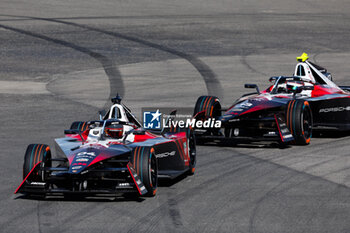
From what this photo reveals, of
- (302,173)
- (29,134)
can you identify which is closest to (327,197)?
(302,173)

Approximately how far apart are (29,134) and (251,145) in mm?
4919

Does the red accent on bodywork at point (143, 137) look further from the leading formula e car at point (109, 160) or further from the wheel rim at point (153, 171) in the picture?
the wheel rim at point (153, 171)

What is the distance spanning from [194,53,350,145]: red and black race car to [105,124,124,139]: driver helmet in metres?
4.00

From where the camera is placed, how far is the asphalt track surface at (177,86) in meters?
10.1

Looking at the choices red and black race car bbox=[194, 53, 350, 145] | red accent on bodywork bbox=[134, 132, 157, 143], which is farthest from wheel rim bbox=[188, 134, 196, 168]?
red and black race car bbox=[194, 53, 350, 145]

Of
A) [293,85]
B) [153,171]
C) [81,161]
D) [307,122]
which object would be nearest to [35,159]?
[81,161]

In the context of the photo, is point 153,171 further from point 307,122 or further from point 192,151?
point 307,122

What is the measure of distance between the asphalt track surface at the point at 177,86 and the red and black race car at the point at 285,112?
0.39 m

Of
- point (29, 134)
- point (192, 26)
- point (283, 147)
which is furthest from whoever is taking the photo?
point (192, 26)

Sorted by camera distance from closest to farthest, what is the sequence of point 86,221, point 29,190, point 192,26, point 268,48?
point 86,221 < point 29,190 < point 268,48 < point 192,26

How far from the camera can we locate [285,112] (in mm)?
16062

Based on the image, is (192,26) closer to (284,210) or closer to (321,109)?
(321,109)

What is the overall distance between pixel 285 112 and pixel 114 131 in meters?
5.01

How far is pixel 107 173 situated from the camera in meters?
11.3
